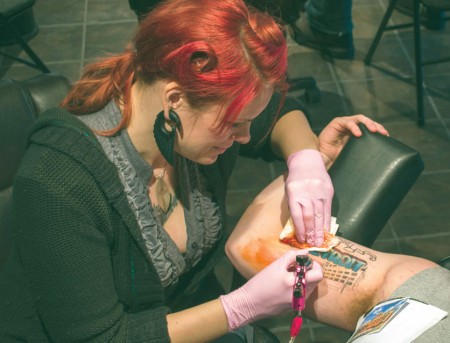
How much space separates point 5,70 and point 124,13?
85 cm

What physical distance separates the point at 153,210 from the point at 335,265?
0.48 meters

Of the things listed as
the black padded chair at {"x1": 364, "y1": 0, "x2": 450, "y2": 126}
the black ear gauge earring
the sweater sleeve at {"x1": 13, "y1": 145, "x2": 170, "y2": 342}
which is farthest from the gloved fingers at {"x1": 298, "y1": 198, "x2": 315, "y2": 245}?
the black padded chair at {"x1": 364, "y1": 0, "x2": 450, "y2": 126}

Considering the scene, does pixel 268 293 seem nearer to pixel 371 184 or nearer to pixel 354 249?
pixel 354 249

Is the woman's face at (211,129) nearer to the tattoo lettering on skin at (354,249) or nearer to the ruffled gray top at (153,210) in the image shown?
the ruffled gray top at (153,210)

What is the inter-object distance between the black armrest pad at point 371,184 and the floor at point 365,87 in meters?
0.85

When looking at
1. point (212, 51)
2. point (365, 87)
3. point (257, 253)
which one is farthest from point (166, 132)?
point (365, 87)

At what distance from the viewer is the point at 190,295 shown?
6.02 ft

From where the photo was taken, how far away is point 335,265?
151 centimetres

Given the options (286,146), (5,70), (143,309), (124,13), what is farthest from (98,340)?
(124,13)

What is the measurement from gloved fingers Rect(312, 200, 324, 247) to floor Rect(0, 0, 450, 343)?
33.5 inches

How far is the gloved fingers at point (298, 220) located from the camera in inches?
60.9

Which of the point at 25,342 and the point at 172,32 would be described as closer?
the point at 172,32

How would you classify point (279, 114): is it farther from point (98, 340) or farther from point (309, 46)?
point (309, 46)

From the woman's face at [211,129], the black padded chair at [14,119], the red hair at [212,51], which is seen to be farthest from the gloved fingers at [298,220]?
the black padded chair at [14,119]
